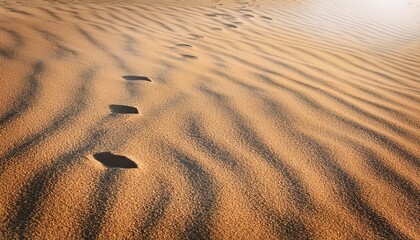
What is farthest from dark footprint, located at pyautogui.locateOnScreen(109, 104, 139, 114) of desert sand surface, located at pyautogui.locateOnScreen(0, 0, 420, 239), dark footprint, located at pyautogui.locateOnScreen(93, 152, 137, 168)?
dark footprint, located at pyautogui.locateOnScreen(93, 152, 137, 168)

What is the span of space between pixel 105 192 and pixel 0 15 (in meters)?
3.54

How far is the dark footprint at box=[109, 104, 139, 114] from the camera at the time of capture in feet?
6.20

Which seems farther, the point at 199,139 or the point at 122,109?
the point at 122,109

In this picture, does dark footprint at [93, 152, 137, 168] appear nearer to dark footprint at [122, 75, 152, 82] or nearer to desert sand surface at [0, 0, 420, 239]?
desert sand surface at [0, 0, 420, 239]

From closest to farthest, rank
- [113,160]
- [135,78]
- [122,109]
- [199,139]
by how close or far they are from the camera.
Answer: [113,160]
[199,139]
[122,109]
[135,78]

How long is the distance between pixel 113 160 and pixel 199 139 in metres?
0.39

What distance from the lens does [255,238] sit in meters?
1.12

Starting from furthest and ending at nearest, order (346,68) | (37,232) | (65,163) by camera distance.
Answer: (346,68)
(65,163)
(37,232)

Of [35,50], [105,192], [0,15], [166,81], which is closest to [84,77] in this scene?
[166,81]

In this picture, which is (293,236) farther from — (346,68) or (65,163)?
(346,68)

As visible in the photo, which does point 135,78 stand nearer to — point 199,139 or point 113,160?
point 199,139

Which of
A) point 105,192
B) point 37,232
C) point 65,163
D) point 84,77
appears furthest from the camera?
point 84,77

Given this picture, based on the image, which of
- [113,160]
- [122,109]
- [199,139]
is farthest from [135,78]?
[113,160]

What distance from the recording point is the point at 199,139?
1656 millimetres
